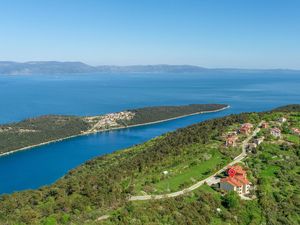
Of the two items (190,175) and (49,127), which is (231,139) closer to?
(190,175)

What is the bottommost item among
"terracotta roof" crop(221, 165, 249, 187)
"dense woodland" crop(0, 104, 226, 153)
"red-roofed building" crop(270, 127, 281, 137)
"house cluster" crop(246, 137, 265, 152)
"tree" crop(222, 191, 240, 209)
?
"dense woodland" crop(0, 104, 226, 153)

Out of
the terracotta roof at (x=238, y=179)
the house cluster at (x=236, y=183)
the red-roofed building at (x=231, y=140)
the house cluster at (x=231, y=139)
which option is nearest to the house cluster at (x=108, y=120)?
the house cluster at (x=231, y=139)

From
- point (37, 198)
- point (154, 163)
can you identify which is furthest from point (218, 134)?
point (37, 198)

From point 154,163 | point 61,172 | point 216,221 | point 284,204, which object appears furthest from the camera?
point 61,172

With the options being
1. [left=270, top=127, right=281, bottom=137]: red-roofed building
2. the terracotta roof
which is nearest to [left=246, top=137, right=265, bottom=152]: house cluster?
[left=270, top=127, right=281, bottom=137]: red-roofed building

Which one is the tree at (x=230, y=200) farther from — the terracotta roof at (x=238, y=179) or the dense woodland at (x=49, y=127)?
the dense woodland at (x=49, y=127)

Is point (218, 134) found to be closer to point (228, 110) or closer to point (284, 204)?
point (284, 204)

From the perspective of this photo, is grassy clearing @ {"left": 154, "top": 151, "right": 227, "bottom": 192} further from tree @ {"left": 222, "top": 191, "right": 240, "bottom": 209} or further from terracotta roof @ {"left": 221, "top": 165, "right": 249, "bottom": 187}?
tree @ {"left": 222, "top": 191, "right": 240, "bottom": 209}
